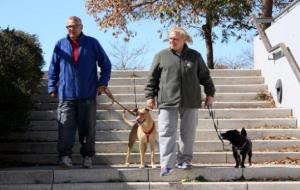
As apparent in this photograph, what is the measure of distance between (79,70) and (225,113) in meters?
3.66

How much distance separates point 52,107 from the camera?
34.7 feet

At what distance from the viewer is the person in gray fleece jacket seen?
7.14 m

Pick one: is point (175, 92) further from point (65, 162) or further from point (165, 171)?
point (65, 162)

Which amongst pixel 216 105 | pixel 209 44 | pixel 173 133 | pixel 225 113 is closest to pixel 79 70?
pixel 173 133

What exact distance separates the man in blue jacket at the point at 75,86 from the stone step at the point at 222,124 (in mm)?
2145

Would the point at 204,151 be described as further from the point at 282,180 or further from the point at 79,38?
the point at 79,38

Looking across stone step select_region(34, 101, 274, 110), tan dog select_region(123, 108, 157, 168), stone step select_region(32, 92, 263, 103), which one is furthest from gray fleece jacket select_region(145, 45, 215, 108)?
stone step select_region(32, 92, 263, 103)

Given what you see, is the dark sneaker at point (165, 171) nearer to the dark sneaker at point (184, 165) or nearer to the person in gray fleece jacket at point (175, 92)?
the person in gray fleece jacket at point (175, 92)

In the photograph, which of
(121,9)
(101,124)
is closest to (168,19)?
(121,9)

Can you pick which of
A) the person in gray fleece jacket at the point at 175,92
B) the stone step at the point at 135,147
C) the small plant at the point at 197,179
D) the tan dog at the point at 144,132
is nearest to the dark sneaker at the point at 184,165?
the person in gray fleece jacket at the point at 175,92

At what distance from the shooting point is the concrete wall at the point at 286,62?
981cm

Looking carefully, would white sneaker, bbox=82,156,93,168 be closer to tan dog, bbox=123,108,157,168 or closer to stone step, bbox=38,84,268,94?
tan dog, bbox=123,108,157,168

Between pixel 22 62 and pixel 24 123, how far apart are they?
0.93m

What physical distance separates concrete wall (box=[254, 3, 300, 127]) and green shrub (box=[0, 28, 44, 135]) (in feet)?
14.7
